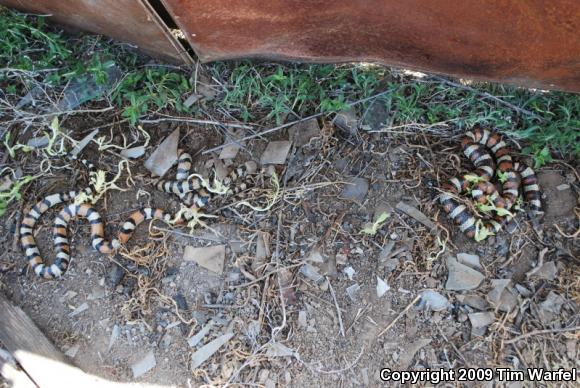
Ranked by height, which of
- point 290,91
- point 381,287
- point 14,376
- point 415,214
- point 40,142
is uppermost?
point 40,142

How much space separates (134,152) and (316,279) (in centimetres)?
124

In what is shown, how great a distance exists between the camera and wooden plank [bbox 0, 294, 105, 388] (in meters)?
2.46

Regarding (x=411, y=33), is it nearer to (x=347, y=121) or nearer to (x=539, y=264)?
(x=347, y=121)

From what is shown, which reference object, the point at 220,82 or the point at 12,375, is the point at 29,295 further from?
the point at 220,82

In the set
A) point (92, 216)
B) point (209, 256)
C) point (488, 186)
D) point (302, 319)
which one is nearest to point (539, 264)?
point (488, 186)

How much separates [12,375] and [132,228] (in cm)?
90

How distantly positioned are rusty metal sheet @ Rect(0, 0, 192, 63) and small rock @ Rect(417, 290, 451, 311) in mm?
1735

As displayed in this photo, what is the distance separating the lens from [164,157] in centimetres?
283

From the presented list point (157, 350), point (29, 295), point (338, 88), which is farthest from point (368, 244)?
point (29, 295)

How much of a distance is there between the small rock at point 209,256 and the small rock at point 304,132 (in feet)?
2.27

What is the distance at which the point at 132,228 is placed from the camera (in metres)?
2.73

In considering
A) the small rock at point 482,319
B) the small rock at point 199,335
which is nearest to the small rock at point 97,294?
the small rock at point 199,335

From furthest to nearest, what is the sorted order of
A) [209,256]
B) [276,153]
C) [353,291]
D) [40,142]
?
1. [40,142]
2. [276,153]
3. [209,256]
4. [353,291]

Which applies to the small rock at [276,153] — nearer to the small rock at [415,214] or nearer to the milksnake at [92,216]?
the milksnake at [92,216]
